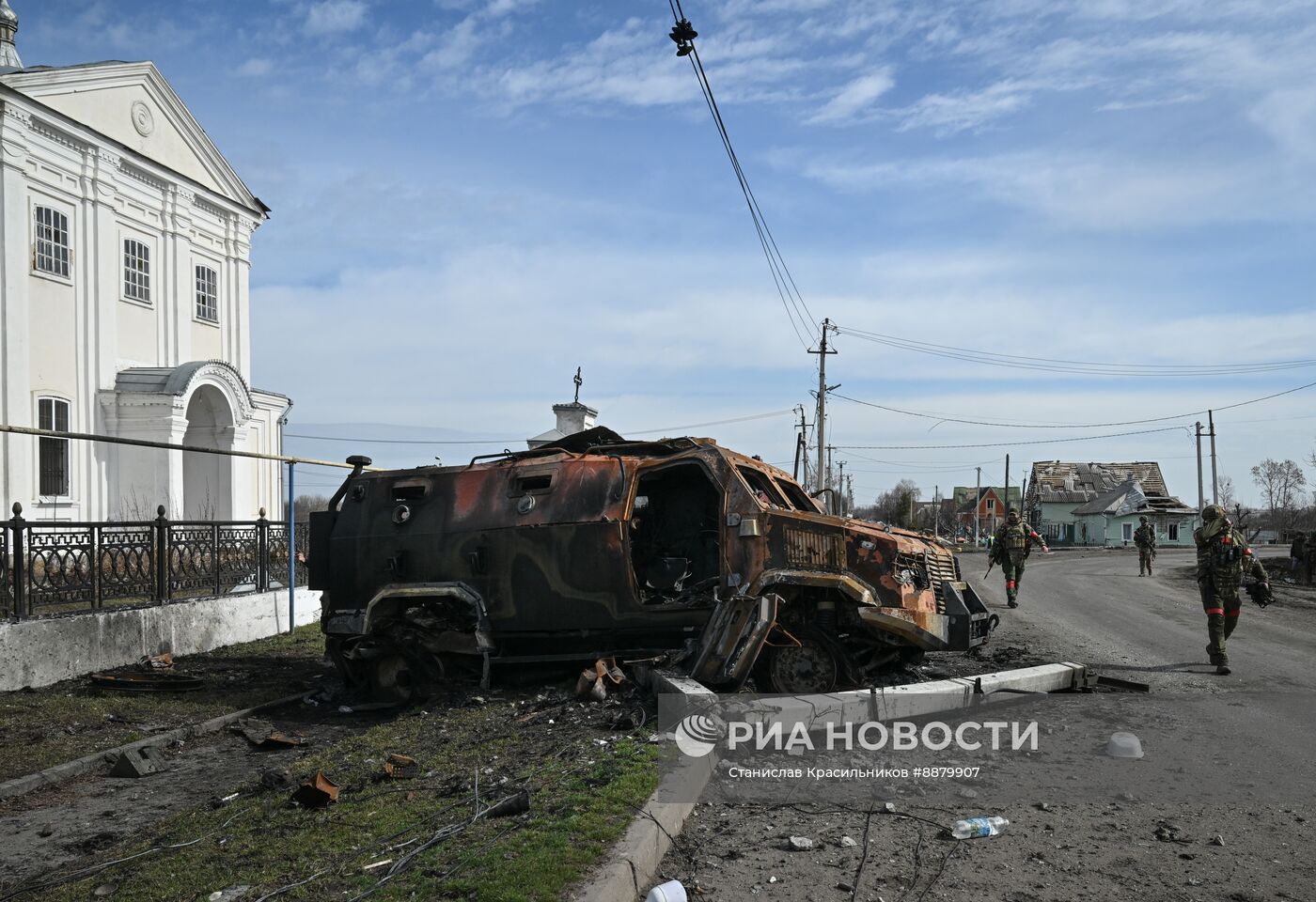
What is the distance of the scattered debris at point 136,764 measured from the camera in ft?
23.3

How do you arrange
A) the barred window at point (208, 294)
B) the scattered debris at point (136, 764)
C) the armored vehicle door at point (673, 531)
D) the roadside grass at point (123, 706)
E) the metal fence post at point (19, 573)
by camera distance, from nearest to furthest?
the scattered debris at point (136, 764)
the roadside grass at point (123, 706)
the armored vehicle door at point (673, 531)
the metal fence post at point (19, 573)
the barred window at point (208, 294)

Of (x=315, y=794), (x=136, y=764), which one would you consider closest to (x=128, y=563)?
(x=136, y=764)

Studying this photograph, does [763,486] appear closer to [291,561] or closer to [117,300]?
[291,561]

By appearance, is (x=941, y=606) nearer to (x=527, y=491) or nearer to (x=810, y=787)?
(x=810, y=787)

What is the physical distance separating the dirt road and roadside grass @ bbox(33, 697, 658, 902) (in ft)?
1.73

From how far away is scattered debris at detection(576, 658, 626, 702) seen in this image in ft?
25.4

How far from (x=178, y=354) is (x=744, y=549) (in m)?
19.8

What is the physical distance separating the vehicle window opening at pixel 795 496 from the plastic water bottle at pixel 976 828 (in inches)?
199

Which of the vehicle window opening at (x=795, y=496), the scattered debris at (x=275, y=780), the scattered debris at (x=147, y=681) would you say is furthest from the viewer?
the vehicle window opening at (x=795, y=496)

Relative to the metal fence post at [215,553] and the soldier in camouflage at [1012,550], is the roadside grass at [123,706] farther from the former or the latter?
the soldier in camouflage at [1012,550]

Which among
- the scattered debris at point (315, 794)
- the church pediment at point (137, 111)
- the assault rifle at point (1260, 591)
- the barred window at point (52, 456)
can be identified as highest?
the church pediment at point (137, 111)

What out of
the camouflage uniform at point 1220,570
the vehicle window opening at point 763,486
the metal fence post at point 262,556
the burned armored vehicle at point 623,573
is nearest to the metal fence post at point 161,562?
the metal fence post at point 262,556

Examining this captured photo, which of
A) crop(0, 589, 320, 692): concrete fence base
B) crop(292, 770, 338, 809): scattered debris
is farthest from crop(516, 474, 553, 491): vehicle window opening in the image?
crop(0, 589, 320, 692): concrete fence base

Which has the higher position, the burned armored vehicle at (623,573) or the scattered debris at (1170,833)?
the burned armored vehicle at (623,573)
